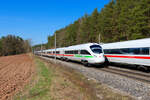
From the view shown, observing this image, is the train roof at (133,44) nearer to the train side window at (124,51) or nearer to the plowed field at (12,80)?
the train side window at (124,51)

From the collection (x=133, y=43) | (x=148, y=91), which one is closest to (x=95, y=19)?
(x=133, y=43)

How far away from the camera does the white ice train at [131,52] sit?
10.0 m

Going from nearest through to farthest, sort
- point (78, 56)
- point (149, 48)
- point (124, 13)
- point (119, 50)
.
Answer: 1. point (149, 48)
2. point (119, 50)
3. point (78, 56)
4. point (124, 13)

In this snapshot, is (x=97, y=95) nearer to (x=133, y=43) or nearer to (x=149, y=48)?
(x=149, y=48)

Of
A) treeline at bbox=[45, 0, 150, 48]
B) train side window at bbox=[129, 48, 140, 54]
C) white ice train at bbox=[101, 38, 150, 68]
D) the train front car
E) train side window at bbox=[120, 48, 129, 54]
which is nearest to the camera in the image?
white ice train at bbox=[101, 38, 150, 68]

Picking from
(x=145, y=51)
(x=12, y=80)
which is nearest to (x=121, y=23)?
(x=145, y=51)

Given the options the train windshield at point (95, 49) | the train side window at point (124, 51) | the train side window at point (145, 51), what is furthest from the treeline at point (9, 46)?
the train side window at point (145, 51)

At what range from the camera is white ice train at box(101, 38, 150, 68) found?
33.0 ft

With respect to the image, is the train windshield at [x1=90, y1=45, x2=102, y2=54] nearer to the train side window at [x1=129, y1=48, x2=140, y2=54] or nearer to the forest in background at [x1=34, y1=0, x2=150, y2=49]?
the train side window at [x1=129, y1=48, x2=140, y2=54]

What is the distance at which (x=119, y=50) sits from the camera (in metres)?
13.3

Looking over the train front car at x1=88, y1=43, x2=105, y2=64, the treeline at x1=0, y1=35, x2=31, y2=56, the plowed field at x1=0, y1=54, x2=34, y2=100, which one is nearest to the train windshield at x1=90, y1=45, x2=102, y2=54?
the train front car at x1=88, y1=43, x2=105, y2=64

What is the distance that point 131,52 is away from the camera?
11609mm

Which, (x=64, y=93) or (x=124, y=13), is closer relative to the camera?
(x=64, y=93)

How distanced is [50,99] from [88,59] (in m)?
9.71
